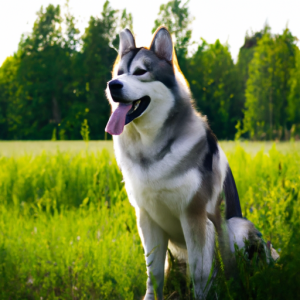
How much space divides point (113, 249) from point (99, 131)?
21645mm

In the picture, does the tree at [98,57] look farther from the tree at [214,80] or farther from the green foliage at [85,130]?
the green foliage at [85,130]

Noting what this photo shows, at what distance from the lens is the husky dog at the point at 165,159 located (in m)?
2.54

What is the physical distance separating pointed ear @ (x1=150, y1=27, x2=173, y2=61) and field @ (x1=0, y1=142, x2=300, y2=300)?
1.56 m

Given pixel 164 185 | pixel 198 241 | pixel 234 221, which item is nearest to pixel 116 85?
pixel 164 185

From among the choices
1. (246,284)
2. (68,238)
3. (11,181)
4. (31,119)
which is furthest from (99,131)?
(246,284)

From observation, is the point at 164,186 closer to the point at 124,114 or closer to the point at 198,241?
the point at 198,241

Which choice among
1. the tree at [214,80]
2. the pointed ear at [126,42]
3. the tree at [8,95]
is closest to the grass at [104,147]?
the pointed ear at [126,42]

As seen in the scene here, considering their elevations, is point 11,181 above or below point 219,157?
below

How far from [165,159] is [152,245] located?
0.70 metres

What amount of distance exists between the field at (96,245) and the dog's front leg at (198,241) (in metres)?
0.21

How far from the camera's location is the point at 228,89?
2847 cm

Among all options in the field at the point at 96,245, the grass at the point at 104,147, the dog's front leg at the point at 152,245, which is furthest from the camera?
the grass at the point at 104,147

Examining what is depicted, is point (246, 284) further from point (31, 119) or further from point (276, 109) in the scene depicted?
point (31, 119)

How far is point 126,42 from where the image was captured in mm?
2855
